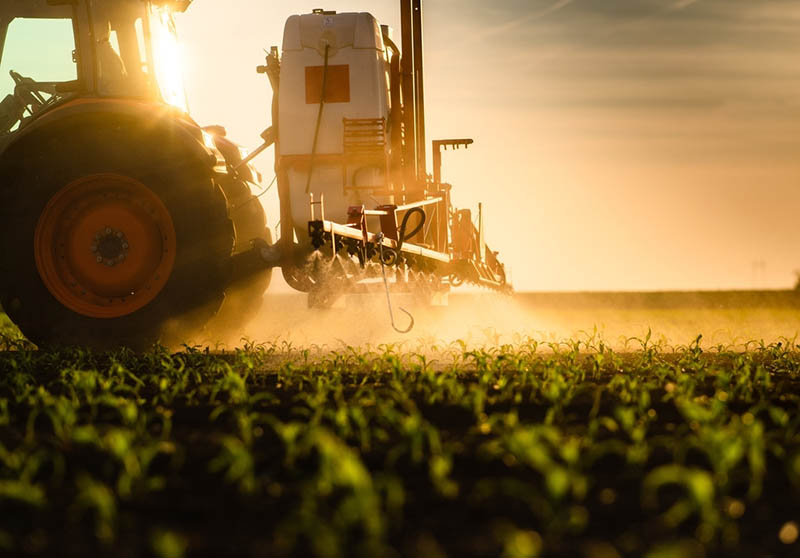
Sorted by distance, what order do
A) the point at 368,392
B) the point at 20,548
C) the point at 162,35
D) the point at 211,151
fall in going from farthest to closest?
the point at 162,35 < the point at 211,151 < the point at 368,392 < the point at 20,548

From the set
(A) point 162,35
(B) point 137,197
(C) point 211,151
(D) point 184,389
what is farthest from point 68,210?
(D) point 184,389

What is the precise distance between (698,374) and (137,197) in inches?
182

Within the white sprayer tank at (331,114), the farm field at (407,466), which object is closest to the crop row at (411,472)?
the farm field at (407,466)

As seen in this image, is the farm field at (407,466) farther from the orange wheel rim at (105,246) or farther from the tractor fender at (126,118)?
the tractor fender at (126,118)

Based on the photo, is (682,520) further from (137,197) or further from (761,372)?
(137,197)

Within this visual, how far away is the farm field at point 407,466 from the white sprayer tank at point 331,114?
302 cm

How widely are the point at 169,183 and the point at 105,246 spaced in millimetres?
728

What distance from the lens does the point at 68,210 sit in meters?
8.39

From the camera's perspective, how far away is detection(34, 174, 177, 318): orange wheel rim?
8.32 m

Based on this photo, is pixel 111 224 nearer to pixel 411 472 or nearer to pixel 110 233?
pixel 110 233

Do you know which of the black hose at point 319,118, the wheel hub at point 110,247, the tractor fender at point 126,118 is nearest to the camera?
the tractor fender at point 126,118

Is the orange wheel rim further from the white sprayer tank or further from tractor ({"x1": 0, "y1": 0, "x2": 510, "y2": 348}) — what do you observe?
the white sprayer tank

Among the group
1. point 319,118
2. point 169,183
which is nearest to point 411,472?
point 169,183

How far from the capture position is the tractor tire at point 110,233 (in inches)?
324
